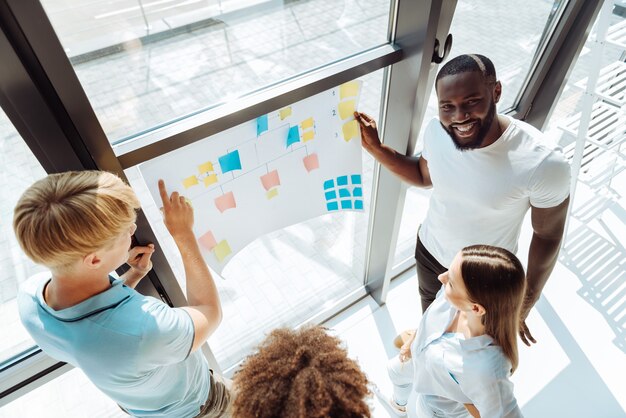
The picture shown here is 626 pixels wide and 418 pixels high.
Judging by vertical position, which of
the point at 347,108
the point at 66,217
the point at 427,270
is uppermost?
the point at 66,217

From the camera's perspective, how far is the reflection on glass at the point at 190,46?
3.51 feet

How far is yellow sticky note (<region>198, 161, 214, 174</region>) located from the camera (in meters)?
1.35

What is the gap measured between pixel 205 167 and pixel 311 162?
0.47m

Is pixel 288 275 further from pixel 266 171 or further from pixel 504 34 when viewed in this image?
pixel 504 34

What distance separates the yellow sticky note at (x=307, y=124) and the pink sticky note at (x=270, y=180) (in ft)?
0.65

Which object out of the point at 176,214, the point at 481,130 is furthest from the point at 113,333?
the point at 481,130

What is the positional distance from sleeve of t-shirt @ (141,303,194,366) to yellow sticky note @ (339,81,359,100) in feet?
3.06

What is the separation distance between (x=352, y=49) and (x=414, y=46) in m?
0.22

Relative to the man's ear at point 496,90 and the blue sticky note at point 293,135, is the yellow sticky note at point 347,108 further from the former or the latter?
the man's ear at point 496,90

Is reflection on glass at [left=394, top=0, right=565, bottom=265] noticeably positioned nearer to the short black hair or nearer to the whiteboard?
the short black hair

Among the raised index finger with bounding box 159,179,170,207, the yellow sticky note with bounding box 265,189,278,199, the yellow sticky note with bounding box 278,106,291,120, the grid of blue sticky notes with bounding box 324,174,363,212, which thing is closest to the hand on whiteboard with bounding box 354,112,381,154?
the grid of blue sticky notes with bounding box 324,174,363,212

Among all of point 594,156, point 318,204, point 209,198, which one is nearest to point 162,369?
point 209,198

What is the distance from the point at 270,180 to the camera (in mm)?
1598

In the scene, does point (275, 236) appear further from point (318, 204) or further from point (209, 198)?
point (209, 198)
